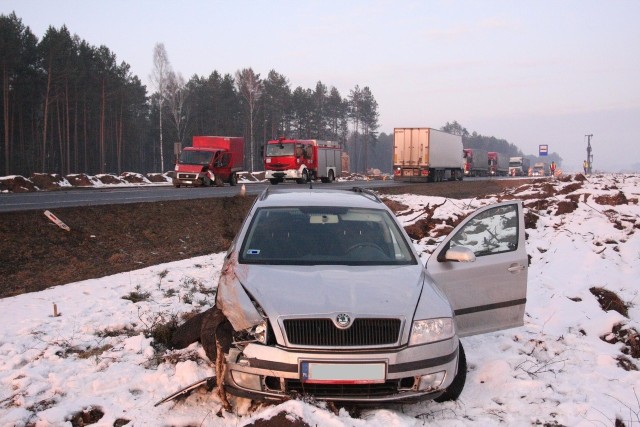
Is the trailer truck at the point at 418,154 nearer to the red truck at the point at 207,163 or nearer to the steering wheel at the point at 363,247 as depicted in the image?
the red truck at the point at 207,163

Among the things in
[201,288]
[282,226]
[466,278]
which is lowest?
[201,288]

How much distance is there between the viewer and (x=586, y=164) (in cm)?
6122

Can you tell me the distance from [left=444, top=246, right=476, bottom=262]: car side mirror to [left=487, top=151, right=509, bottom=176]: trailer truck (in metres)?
75.7

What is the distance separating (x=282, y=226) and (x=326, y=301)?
1.46m

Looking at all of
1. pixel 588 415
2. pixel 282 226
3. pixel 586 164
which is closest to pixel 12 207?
pixel 282 226

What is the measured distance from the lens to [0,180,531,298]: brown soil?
12508mm

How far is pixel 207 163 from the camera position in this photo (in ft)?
108

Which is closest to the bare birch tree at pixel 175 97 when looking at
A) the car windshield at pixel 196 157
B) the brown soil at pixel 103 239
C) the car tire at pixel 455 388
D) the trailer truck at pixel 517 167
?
the car windshield at pixel 196 157

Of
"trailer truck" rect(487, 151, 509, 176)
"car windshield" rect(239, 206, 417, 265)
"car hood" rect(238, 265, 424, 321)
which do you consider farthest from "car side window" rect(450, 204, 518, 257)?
"trailer truck" rect(487, 151, 509, 176)

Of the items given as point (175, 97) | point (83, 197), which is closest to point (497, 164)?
point (175, 97)

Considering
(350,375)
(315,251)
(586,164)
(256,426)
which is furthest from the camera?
(586,164)

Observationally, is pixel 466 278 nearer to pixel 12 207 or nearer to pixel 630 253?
pixel 630 253

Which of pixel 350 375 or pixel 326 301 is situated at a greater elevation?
pixel 326 301

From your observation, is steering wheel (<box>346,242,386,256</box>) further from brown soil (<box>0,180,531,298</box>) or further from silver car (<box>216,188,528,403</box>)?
brown soil (<box>0,180,531,298</box>)
